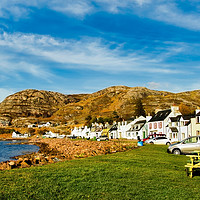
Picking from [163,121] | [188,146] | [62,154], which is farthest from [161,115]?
[188,146]

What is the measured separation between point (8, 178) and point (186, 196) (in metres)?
7.93

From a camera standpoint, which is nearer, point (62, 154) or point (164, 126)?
point (62, 154)

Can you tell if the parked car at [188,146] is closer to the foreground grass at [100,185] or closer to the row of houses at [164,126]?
the foreground grass at [100,185]

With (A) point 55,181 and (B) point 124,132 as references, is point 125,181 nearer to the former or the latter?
(A) point 55,181

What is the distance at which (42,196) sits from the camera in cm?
903

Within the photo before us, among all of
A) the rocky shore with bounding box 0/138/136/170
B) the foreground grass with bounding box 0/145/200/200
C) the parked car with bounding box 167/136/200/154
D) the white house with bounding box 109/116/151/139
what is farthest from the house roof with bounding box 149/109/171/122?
the foreground grass with bounding box 0/145/200/200

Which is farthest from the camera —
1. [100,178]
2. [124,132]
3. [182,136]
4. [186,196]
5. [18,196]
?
[124,132]

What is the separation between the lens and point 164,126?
6366 cm

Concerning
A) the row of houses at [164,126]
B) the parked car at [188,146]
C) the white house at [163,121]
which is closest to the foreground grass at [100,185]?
the parked car at [188,146]

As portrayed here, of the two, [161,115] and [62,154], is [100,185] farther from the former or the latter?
[161,115]

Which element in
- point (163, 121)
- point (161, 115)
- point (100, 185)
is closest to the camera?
point (100, 185)

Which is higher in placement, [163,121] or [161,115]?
[161,115]

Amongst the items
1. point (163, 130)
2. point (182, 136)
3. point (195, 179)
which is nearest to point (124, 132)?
point (163, 130)

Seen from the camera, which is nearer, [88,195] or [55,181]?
[88,195]
